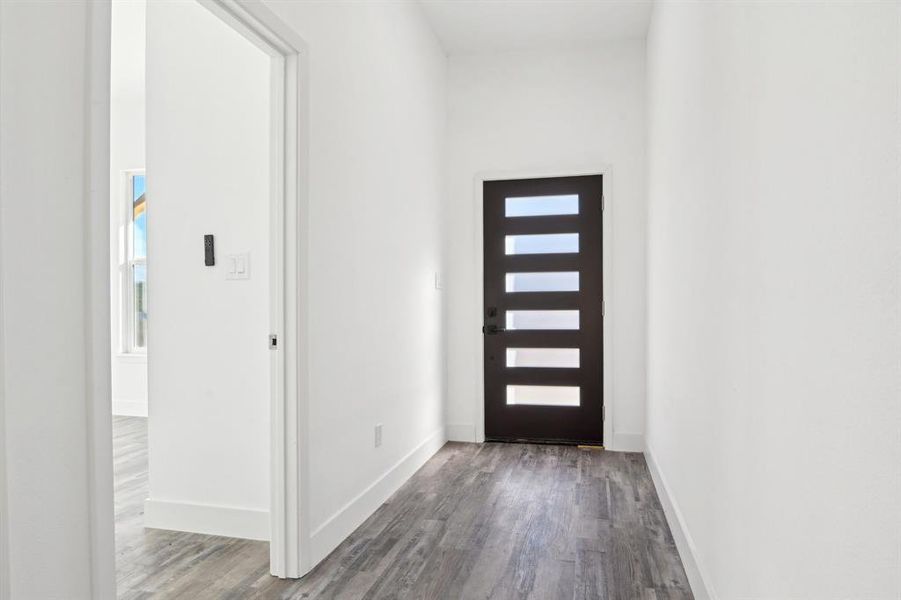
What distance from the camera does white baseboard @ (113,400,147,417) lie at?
18.6ft

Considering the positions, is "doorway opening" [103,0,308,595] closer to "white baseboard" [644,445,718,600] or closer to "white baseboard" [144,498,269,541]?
"white baseboard" [144,498,269,541]

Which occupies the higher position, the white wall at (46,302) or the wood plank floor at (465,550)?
the white wall at (46,302)

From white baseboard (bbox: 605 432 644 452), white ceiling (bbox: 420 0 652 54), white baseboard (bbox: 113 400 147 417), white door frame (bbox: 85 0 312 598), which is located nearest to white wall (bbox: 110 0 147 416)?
white baseboard (bbox: 113 400 147 417)

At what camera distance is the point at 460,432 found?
459 centimetres

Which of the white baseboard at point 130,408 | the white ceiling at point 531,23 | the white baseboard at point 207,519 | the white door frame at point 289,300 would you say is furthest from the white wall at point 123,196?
the white door frame at point 289,300

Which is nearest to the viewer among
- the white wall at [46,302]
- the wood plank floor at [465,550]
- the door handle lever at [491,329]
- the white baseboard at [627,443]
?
the white wall at [46,302]

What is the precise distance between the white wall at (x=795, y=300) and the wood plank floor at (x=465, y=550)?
403 millimetres

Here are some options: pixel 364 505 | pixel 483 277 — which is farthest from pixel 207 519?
pixel 483 277

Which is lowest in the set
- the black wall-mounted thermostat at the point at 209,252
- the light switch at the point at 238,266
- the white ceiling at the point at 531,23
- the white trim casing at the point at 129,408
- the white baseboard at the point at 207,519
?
the white trim casing at the point at 129,408

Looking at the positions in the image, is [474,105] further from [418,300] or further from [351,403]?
[351,403]

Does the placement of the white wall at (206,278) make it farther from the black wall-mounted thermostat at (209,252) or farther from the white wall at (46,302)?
the white wall at (46,302)

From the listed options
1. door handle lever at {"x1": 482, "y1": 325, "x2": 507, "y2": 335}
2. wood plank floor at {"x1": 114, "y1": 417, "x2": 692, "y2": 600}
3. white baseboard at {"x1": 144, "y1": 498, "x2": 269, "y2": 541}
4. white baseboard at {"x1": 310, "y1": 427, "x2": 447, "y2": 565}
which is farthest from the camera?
door handle lever at {"x1": 482, "y1": 325, "x2": 507, "y2": 335}

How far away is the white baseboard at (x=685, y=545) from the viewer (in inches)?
76.6

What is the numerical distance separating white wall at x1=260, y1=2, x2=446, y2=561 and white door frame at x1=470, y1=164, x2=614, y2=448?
39 centimetres
